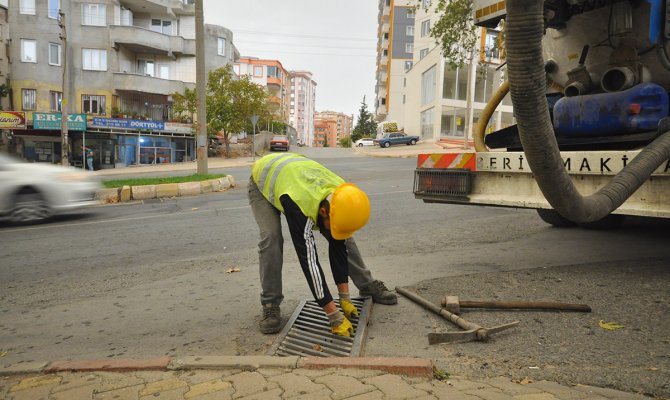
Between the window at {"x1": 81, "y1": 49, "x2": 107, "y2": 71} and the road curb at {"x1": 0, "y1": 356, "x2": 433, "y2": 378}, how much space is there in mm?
32618

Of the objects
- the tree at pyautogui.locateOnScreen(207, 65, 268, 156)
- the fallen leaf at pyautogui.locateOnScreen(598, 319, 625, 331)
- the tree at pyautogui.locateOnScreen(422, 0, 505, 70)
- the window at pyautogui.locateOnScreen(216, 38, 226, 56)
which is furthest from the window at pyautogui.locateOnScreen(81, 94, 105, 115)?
the fallen leaf at pyautogui.locateOnScreen(598, 319, 625, 331)

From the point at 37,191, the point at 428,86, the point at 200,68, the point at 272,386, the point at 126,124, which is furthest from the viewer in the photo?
the point at 428,86

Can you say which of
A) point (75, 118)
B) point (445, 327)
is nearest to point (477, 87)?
point (75, 118)

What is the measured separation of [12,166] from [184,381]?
26.8ft

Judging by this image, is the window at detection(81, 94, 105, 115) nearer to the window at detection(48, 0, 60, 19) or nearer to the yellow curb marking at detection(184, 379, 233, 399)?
the window at detection(48, 0, 60, 19)

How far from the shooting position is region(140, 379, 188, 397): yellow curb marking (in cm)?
253

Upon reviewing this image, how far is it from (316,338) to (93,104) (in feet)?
107

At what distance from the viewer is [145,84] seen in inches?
1254

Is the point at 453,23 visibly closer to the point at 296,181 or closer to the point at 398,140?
the point at 296,181

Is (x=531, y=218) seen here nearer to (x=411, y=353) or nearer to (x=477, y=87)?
(x=411, y=353)

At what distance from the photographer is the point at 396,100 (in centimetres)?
6078

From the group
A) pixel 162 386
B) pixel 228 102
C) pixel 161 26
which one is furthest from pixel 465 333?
pixel 161 26

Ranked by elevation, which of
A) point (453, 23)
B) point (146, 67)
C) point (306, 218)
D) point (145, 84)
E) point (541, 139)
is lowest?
point (306, 218)

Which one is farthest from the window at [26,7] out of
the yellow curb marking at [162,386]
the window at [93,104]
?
the yellow curb marking at [162,386]
